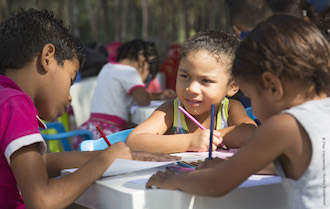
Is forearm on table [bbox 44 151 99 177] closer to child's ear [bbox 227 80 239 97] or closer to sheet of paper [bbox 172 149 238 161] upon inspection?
sheet of paper [bbox 172 149 238 161]

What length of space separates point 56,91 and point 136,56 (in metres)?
2.72

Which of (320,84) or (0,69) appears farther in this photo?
(0,69)

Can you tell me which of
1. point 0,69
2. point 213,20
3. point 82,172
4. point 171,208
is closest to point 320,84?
point 171,208

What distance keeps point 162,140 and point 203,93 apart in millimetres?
314

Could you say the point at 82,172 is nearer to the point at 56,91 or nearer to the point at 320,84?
the point at 56,91

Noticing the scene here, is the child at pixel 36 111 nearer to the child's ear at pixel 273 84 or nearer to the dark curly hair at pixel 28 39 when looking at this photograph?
the dark curly hair at pixel 28 39

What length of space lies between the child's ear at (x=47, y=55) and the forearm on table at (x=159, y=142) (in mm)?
448

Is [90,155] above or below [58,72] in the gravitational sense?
below

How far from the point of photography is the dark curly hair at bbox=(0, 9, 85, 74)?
4.94 feet

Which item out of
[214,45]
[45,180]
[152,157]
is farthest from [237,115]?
[45,180]

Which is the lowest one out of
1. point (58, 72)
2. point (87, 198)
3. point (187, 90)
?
point (87, 198)

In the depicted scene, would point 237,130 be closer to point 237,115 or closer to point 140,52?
point 237,115

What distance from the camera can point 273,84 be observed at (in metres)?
1.17

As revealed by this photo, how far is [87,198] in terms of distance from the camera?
1362mm
